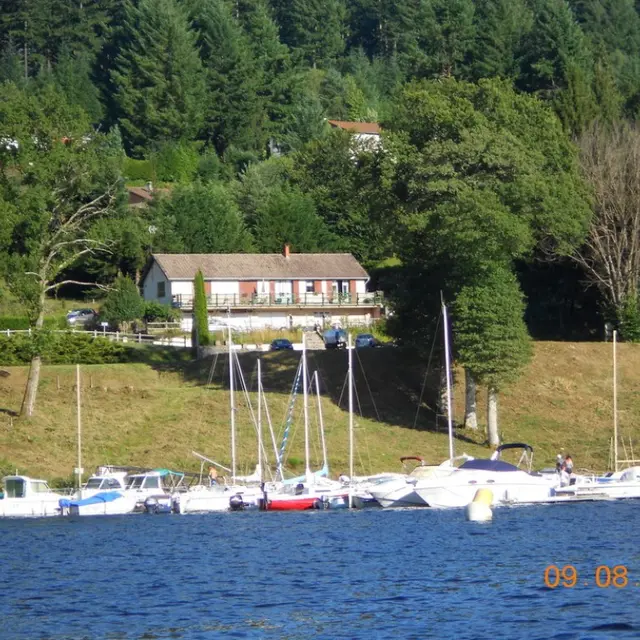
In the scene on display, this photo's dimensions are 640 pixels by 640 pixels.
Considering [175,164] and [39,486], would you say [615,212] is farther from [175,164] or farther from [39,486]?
[175,164]

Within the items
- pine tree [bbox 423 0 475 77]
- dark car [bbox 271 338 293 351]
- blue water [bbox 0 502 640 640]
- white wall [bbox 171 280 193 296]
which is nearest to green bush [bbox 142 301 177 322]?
white wall [bbox 171 280 193 296]

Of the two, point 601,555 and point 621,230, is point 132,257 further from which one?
point 601,555

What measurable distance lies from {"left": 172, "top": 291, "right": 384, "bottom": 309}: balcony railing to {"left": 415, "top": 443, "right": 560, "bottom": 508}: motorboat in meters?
44.8

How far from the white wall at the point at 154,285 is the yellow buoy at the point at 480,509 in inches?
Answer: 2077

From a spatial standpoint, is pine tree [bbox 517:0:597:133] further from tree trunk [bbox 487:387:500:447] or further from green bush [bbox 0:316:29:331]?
tree trunk [bbox 487:387:500:447]

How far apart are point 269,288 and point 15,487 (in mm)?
50001

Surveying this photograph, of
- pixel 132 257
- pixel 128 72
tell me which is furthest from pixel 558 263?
pixel 128 72

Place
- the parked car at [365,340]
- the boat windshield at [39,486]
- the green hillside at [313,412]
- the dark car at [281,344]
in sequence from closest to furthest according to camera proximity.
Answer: the boat windshield at [39,486], the green hillside at [313,412], the dark car at [281,344], the parked car at [365,340]

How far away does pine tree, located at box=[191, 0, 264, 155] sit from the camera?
154 m

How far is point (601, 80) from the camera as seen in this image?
104 metres

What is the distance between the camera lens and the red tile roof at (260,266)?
105 meters

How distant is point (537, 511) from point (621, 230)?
104 ft

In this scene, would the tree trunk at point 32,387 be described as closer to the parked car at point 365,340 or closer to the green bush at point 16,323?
the green bush at point 16,323
